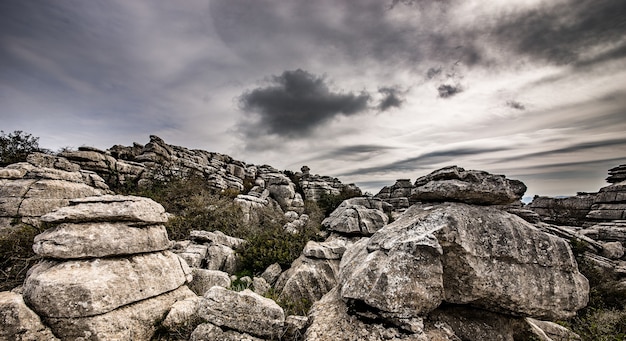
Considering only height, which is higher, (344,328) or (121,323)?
(121,323)

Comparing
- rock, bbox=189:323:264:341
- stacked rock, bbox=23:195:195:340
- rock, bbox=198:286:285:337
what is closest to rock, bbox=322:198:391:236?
stacked rock, bbox=23:195:195:340

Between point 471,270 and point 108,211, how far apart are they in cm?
852

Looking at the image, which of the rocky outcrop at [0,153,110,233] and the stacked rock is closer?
the stacked rock

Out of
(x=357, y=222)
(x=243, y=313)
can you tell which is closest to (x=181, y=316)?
(x=243, y=313)

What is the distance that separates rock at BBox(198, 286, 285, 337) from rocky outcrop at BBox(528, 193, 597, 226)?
3838 cm

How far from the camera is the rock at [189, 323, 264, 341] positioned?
4.82m

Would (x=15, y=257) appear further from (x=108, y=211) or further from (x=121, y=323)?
(x=121, y=323)

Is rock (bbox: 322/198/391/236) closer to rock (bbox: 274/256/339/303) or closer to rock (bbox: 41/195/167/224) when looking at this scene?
rock (bbox: 274/256/339/303)

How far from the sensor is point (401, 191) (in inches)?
1523

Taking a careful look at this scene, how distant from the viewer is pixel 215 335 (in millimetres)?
4875

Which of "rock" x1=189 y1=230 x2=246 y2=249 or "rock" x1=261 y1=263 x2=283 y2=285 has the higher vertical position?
"rock" x1=189 y1=230 x2=246 y2=249

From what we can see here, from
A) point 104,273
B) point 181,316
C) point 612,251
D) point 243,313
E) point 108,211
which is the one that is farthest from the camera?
point 612,251

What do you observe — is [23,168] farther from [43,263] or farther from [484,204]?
[484,204]

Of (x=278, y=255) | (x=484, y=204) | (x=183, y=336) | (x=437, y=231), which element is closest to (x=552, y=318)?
(x=484, y=204)
